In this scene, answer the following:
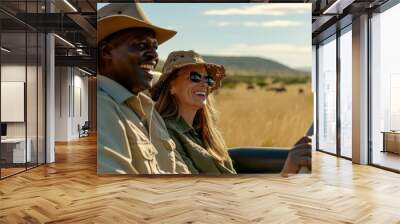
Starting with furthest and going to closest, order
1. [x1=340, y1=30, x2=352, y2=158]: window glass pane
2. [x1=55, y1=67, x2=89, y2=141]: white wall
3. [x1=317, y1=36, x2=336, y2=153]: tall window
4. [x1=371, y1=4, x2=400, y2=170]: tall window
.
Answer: [x1=55, y1=67, x2=89, y2=141]: white wall < [x1=317, y1=36, x2=336, y2=153]: tall window < [x1=340, y1=30, x2=352, y2=158]: window glass pane < [x1=371, y1=4, x2=400, y2=170]: tall window

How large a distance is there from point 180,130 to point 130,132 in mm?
764

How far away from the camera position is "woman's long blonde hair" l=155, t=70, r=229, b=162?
22.0 feet

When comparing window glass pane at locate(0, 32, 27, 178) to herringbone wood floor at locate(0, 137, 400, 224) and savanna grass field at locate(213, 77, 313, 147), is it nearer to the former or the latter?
herringbone wood floor at locate(0, 137, 400, 224)

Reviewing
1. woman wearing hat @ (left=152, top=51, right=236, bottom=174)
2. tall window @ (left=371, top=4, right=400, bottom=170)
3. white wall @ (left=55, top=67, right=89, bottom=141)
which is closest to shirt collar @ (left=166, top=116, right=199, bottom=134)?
woman wearing hat @ (left=152, top=51, right=236, bottom=174)

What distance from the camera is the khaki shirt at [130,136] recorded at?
6.55m

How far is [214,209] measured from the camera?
15.5ft

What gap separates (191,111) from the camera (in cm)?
672

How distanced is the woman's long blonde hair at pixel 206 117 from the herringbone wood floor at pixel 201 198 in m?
0.48

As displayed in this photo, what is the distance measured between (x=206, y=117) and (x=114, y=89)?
1486 mm

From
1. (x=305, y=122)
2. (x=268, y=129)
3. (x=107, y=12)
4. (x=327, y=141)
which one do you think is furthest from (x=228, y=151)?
(x=327, y=141)

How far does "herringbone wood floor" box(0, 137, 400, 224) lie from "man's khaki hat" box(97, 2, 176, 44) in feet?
7.67

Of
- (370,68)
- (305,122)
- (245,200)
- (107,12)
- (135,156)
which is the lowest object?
(245,200)

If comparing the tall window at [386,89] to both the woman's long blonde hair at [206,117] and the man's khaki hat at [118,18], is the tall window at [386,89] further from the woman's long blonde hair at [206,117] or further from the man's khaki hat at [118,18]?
the man's khaki hat at [118,18]

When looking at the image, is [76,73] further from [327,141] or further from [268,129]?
[268,129]
